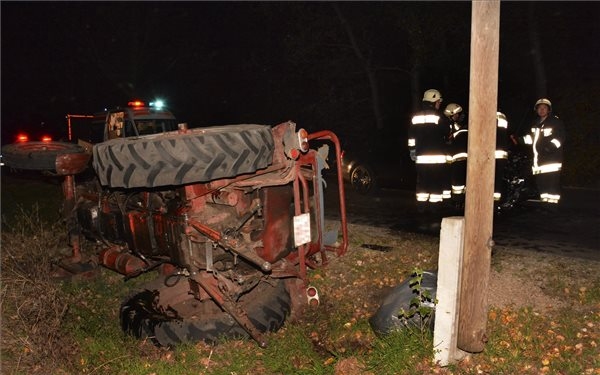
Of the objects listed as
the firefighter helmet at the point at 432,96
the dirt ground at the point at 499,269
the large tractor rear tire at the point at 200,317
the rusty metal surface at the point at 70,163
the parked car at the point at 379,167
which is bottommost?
the large tractor rear tire at the point at 200,317

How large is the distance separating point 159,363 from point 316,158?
87.7 inches

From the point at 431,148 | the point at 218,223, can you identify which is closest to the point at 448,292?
the point at 218,223

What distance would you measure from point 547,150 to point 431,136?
1.73m

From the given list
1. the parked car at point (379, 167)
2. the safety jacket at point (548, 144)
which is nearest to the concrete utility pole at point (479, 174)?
the safety jacket at point (548, 144)

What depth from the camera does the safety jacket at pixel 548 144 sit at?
721 cm

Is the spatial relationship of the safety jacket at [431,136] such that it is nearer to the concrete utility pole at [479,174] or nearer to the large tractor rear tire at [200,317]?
the large tractor rear tire at [200,317]

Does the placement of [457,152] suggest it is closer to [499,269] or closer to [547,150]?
[547,150]

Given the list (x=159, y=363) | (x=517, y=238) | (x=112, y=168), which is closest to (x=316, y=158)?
(x=112, y=168)

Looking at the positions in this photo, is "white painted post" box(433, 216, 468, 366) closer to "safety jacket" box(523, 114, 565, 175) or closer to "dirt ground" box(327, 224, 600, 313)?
"dirt ground" box(327, 224, 600, 313)

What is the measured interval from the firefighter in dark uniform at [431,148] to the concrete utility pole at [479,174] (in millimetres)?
4256

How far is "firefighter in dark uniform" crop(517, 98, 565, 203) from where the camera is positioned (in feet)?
23.7

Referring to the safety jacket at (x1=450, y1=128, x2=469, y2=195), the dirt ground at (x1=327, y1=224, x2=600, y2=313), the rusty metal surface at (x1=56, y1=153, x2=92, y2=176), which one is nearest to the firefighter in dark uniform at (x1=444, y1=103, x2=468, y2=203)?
the safety jacket at (x1=450, y1=128, x2=469, y2=195)

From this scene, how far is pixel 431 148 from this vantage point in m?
7.42

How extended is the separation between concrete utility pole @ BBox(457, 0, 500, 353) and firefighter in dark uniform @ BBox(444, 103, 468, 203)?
452 cm
